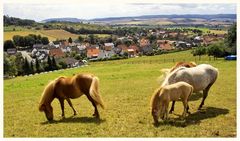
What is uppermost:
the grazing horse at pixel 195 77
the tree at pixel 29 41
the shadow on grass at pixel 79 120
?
the tree at pixel 29 41

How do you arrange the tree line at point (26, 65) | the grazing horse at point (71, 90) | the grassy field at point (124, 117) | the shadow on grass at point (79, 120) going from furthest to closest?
the tree line at point (26, 65) < the grazing horse at point (71, 90) < the shadow on grass at point (79, 120) < the grassy field at point (124, 117)

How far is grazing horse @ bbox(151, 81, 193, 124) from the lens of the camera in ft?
28.7

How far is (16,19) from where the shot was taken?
11867 millimetres

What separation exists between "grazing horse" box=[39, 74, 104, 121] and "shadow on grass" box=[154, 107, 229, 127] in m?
2.17

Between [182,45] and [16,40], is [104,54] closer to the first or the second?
[182,45]

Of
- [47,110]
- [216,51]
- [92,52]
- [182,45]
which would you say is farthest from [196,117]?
[216,51]

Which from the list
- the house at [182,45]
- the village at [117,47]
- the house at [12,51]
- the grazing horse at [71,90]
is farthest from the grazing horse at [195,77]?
the house at [182,45]

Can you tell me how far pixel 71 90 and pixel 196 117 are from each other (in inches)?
151

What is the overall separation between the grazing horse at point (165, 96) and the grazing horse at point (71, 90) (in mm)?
1725

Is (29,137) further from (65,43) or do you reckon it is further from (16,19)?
(65,43)

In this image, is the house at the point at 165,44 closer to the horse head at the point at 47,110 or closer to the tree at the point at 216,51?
the tree at the point at 216,51

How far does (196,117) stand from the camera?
9.34 metres

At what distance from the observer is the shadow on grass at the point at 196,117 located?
8.73 m

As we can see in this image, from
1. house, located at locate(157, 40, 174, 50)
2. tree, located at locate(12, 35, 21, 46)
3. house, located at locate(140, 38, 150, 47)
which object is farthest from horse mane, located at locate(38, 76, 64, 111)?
house, located at locate(157, 40, 174, 50)
